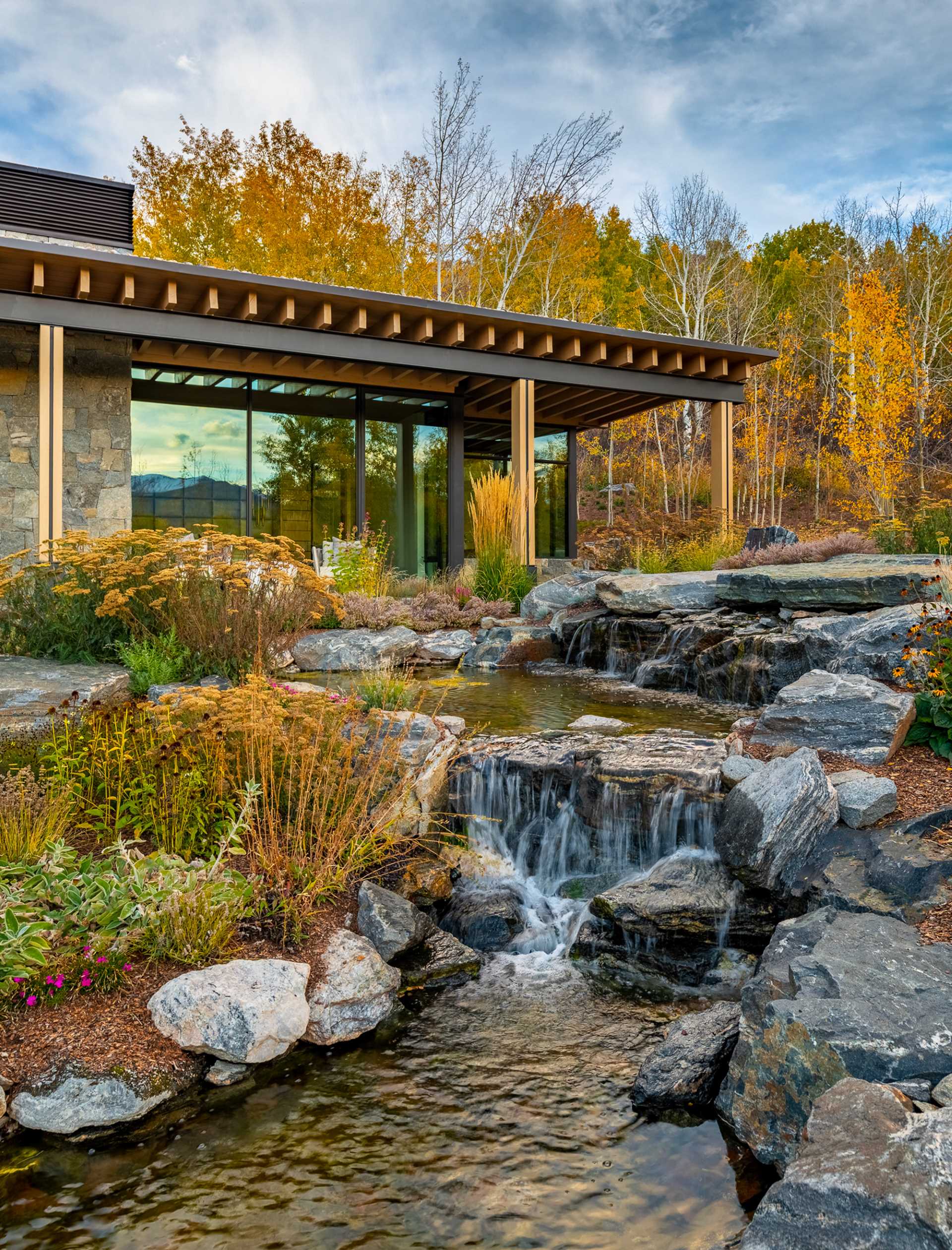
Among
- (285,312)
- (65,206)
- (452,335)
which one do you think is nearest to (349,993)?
(285,312)

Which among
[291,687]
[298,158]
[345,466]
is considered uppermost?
[298,158]

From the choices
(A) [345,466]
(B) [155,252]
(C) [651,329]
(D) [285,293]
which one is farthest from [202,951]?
(C) [651,329]

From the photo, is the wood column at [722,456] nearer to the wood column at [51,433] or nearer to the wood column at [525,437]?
the wood column at [525,437]

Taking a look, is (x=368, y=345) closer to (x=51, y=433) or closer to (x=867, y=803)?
(x=51, y=433)

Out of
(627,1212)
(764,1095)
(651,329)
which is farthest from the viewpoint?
(651,329)

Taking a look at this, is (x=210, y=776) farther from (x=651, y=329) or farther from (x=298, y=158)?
(x=651, y=329)

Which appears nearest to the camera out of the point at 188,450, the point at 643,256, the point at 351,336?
the point at 351,336

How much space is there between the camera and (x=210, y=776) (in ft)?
11.6

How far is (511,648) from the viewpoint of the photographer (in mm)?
8320

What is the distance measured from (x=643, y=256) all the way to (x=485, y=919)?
Answer: 23.0 m

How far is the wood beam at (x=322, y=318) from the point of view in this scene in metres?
9.38

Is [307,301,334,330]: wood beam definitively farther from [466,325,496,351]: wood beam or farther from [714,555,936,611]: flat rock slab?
[714,555,936,611]: flat rock slab

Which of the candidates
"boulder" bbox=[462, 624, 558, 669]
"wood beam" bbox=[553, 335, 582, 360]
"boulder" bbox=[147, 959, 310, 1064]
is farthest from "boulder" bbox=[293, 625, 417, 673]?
"wood beam" bbox=[553, 335, 582, 360]

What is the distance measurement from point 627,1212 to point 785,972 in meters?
0.79
